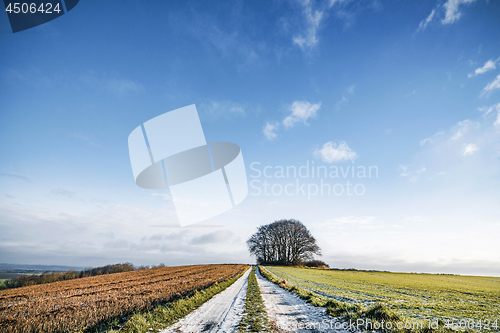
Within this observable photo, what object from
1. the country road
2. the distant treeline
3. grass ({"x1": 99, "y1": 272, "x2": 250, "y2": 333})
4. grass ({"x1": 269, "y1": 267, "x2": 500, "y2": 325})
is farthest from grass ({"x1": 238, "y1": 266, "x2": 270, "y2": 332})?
the distant treeline

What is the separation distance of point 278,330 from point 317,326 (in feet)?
5.32

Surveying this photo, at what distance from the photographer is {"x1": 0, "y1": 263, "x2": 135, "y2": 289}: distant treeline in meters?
Result: 31.4

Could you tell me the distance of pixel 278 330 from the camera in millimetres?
7289

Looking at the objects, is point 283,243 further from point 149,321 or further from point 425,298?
point 149,321

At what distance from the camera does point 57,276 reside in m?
39.2

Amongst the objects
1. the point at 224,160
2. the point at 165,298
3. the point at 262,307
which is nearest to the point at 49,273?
the point at 165,298

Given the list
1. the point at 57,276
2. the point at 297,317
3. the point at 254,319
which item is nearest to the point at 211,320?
the point at 254,319

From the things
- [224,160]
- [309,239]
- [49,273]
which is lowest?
[49,273]

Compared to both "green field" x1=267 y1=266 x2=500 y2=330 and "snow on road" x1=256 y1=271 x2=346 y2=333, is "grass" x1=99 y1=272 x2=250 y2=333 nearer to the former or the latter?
"snow on road" x1=256 y1=271 x2=346 y2=333

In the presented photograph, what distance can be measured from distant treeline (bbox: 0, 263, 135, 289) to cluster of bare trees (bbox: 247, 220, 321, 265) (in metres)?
39.8

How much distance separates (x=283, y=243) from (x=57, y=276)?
54552 mm

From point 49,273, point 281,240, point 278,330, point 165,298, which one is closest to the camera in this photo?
point 278,330

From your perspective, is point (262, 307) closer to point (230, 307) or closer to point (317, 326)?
point (230, 307)

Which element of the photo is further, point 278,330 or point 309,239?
point 309,239
